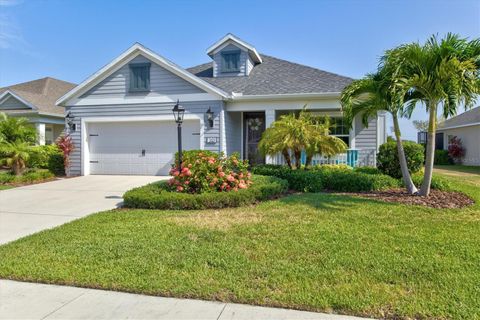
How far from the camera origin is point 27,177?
38.0 ft

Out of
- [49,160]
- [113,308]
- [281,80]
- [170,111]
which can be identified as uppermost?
[281,80]

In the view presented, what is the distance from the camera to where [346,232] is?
484 cm

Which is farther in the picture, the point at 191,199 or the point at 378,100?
the point at 378,100

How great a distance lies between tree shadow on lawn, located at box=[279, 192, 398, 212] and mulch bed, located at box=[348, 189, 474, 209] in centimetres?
47

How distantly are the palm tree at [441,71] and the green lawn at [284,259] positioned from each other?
2499mm

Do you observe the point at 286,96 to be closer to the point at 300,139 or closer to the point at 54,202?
the point at 300,139

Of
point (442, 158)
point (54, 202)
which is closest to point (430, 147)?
point (54, 202)

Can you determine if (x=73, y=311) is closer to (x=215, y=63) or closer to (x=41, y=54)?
(x=215, y=63)

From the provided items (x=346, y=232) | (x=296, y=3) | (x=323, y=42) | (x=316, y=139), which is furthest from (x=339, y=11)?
(x=346, y=232)

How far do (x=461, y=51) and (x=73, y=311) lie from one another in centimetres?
808

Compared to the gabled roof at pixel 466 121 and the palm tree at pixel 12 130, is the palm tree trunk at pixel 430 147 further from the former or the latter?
the gabled roof at pixel 466 121

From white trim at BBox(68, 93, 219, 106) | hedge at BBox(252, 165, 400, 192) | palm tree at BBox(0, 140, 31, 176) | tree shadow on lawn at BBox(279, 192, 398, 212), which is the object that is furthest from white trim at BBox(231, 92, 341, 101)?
palm tree at BBox(0, 140, 31, 176)

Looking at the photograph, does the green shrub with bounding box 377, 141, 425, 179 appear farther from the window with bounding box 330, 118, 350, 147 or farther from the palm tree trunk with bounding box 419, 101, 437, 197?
the window with bounding box 330, 118, 350, 147

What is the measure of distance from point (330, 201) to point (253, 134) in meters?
7.54
